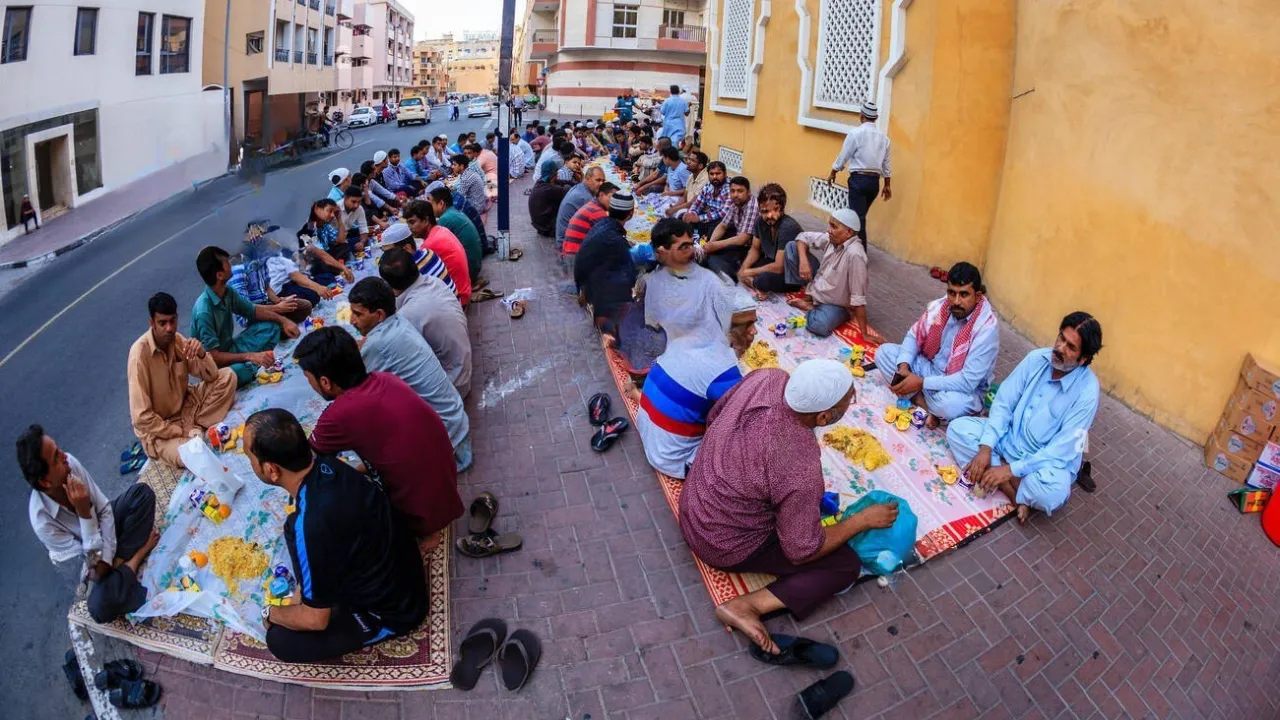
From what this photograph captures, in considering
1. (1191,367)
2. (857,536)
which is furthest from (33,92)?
(1191,367)

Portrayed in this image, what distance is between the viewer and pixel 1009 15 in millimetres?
6453

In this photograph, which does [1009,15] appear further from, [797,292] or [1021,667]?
[1021,667]

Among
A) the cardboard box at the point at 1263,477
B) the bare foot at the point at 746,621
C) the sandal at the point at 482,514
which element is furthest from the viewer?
the cardboard box at the point at 1263,477

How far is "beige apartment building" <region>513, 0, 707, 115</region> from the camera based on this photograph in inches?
1495

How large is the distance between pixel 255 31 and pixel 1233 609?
13.5m

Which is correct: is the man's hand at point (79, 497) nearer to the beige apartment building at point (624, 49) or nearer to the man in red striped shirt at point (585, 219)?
the man in red striped shirt at point (585, 219)

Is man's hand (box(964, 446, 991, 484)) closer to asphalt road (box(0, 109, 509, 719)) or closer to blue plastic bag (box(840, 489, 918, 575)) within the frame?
blue plastic bag (box(840, 489, 918, 575))

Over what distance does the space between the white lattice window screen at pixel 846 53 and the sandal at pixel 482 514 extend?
6759 millimetres

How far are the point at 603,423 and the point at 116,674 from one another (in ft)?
9.57

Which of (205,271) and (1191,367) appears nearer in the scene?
(1191,367)

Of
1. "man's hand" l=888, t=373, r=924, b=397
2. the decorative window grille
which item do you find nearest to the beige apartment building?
the decorative window grille

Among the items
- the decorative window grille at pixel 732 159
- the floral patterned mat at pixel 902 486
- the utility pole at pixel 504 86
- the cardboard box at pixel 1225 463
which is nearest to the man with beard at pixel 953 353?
the floral patterned mat at pixel 902 486

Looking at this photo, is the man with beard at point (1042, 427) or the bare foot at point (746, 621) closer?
the bare foot at point (746, 621)

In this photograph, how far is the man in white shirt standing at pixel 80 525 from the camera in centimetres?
308
